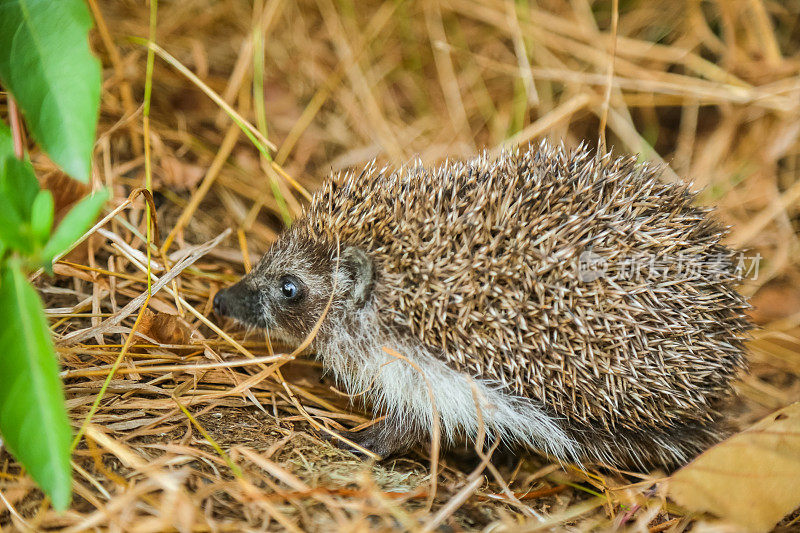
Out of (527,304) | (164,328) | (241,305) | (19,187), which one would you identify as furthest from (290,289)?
(19,187)

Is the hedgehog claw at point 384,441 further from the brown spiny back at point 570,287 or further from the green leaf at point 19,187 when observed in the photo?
the green leaf at point 19,187

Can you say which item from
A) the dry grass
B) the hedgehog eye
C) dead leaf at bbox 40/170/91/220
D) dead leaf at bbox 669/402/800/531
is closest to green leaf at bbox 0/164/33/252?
the dry grass

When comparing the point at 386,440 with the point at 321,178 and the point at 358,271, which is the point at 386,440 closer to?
the point at 358,271

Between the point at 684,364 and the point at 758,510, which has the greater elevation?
the point at 684,364

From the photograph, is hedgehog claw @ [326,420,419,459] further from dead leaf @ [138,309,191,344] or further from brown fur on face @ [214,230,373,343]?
dead leaf @ [138,309,191,344]

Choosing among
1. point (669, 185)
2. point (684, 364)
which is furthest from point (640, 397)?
point (669, 185)

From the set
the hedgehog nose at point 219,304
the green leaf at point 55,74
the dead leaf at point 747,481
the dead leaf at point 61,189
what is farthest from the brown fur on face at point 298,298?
the dead leaf at point 747,481

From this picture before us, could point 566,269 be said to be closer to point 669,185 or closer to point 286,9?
point 669,185
